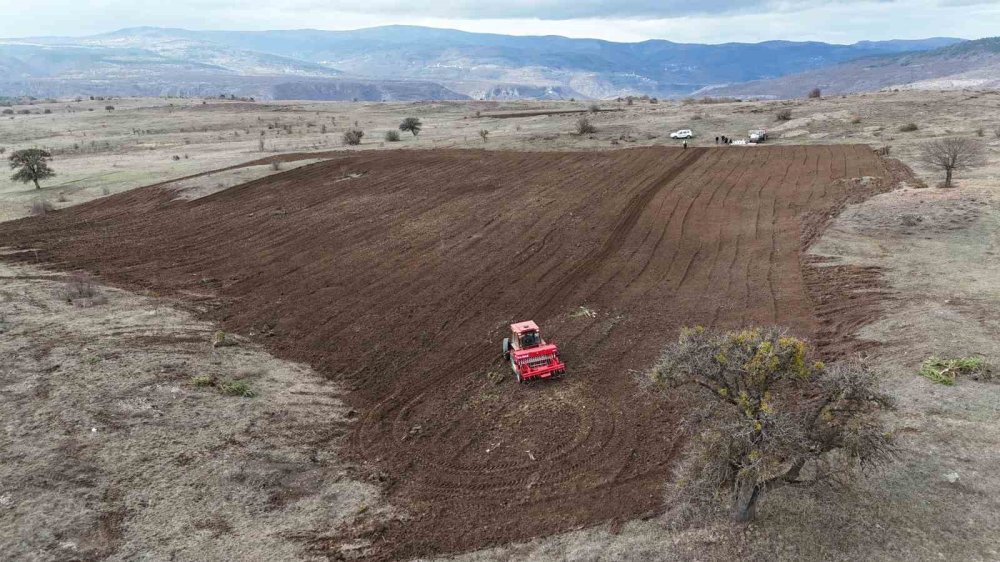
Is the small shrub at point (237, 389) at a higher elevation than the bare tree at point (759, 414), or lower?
lower

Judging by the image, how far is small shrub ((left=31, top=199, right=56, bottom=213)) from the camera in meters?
32.8

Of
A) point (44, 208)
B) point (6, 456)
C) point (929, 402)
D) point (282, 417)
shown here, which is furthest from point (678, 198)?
point (44, 208)

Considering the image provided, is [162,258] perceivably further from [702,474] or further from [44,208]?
[702,474]

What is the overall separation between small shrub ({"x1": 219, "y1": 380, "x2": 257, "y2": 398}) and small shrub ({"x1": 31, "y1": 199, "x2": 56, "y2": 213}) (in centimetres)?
2707

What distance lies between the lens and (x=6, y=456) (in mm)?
11219

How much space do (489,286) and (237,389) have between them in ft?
34.5

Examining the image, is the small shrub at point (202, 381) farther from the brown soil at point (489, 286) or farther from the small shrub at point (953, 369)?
the small shrub at point (953, 369)

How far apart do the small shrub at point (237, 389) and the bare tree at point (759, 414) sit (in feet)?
35.8

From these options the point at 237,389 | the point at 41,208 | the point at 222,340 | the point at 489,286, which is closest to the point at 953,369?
the point at 489,286

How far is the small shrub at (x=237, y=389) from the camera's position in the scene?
14.8 m

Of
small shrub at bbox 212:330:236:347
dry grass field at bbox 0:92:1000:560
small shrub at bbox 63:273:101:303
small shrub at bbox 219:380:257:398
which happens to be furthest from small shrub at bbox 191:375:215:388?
small shrub at bbox 63:273:101:303

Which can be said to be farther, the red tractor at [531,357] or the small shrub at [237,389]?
the red tractor at [531,357]

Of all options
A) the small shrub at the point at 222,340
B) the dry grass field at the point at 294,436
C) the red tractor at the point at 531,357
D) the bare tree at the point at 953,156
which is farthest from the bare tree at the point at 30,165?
the bare tree at the point at 953,156

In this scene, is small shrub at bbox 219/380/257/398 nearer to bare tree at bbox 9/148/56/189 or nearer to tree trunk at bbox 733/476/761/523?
tree trunk at bbox 733/476/761/523
